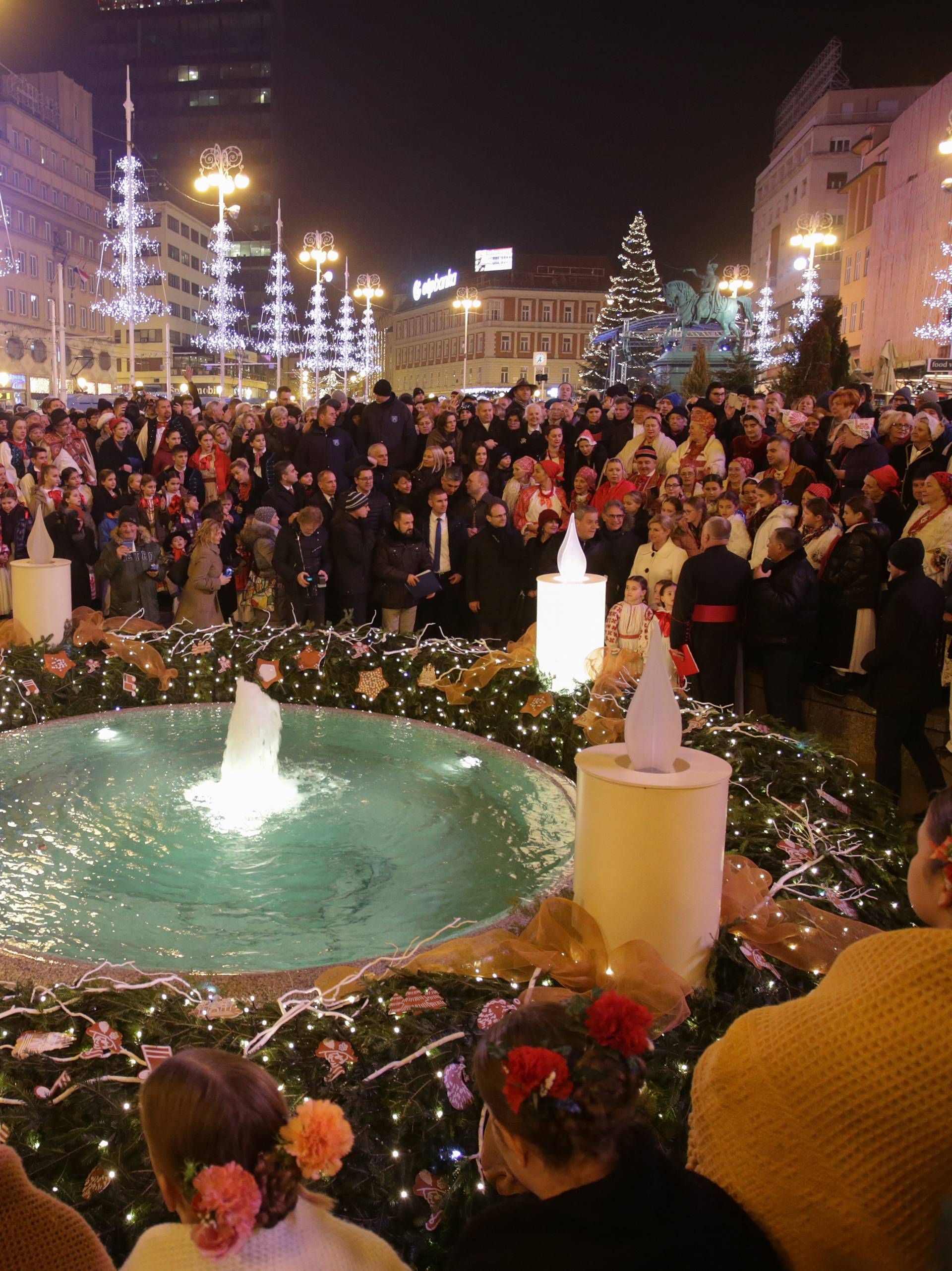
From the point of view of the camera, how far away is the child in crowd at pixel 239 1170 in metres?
1.71

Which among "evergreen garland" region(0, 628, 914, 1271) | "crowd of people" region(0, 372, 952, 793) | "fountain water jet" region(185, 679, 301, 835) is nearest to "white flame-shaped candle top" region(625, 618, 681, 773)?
"evergreen garland" region(0, 628, 914, 1271)

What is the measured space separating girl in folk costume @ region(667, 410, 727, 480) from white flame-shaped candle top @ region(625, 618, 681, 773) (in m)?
6.51

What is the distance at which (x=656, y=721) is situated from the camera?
127 inches

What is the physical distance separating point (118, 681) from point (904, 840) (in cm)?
490

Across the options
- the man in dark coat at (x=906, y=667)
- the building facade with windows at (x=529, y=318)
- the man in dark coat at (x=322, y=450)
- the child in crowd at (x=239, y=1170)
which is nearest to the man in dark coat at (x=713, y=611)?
the man in dark coat at (x=906, y=667)

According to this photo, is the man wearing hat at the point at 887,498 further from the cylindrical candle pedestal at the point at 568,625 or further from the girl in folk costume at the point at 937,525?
the cylindrical candle pedestal at the point at 568,625

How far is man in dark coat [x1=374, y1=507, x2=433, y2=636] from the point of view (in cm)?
884

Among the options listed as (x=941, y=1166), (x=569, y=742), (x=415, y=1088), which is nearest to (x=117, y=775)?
(x=569, y=742)

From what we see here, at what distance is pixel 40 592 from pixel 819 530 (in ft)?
18.0

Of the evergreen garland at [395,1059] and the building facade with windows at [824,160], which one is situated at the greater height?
the building facade with windows at [824,160]

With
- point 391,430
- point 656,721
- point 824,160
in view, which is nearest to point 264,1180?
point 656,721

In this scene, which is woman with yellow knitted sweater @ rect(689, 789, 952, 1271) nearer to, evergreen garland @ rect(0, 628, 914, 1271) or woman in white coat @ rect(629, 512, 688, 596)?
evergreen garland @ rect(0, 628, 914, 1271)

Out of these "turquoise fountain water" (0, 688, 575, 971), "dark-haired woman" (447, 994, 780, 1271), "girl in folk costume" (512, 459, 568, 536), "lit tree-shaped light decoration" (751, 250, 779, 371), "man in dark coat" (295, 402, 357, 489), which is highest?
"lit tree-shaped light decoration" (751, 250, 779, 371)

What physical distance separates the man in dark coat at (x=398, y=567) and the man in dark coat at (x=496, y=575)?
42 cm
